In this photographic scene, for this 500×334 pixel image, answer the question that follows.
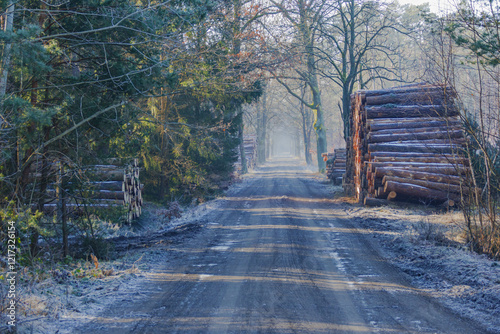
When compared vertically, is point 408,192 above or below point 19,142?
below

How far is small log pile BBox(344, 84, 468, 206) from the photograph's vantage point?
524 inches

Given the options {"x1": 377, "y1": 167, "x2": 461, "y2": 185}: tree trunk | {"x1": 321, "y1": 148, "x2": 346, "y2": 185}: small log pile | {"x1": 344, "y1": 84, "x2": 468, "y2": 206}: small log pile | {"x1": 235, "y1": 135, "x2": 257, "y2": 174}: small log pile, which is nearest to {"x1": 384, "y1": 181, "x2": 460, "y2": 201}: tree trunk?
{"x1": 344, "y1": 84, "x2": 468, "y2": 206}: small log pile

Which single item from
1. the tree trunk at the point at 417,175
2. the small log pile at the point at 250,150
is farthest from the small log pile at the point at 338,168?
the small log pile at the point at 250,150

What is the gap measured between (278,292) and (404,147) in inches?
414

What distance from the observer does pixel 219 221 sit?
42.7 feet

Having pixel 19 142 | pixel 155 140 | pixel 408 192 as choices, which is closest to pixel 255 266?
pixel 19 142

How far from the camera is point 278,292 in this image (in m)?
6.00

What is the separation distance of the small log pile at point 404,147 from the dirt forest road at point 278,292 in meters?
3.82

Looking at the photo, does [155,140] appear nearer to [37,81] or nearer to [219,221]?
[219,221]

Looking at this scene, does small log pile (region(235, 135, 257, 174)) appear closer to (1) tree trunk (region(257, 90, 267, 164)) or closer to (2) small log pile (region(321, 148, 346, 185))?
(1) tree trunk (region(257, 90, 267, 164))

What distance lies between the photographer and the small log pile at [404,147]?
13.3 metres

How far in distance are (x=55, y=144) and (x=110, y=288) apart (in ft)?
11.2

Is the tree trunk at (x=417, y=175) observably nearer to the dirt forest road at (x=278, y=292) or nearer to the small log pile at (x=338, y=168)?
the dirt forest road at (x=278, y=292)

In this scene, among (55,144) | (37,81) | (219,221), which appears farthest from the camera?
(219,221)
